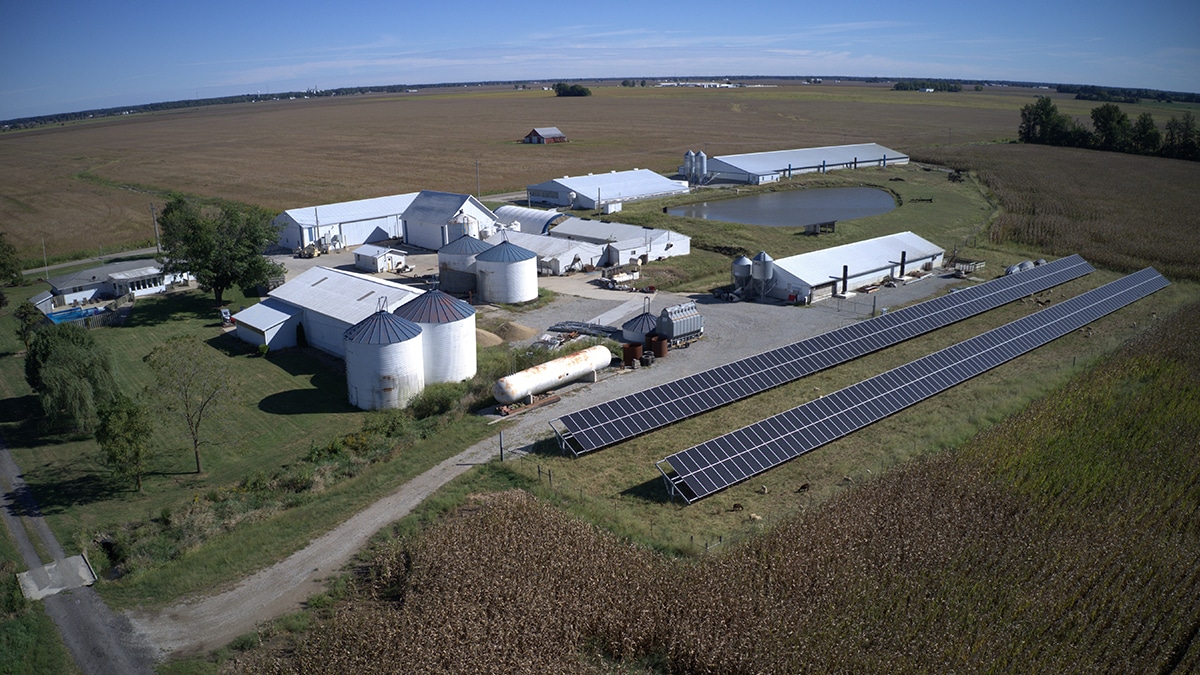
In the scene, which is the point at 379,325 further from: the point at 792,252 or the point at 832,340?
the point at 792,252

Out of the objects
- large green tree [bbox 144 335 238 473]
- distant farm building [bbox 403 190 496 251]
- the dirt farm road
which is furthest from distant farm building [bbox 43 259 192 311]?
the dirt farm road

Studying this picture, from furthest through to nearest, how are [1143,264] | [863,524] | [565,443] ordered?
[1143,264] < [565,443] < [863,524]

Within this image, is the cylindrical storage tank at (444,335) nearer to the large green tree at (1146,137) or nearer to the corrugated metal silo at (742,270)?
the corrugated metal silo at (742,270)

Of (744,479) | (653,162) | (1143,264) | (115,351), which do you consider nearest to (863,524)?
(744,479)

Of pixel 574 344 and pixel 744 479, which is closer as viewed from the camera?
pixel 744 479

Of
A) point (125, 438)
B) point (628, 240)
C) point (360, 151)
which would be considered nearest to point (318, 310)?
point (125, 438)

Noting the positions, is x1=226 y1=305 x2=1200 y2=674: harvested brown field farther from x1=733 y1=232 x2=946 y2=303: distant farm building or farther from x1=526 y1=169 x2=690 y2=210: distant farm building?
x1=526 y1=169 x2=690 y2=210: distant farm building
